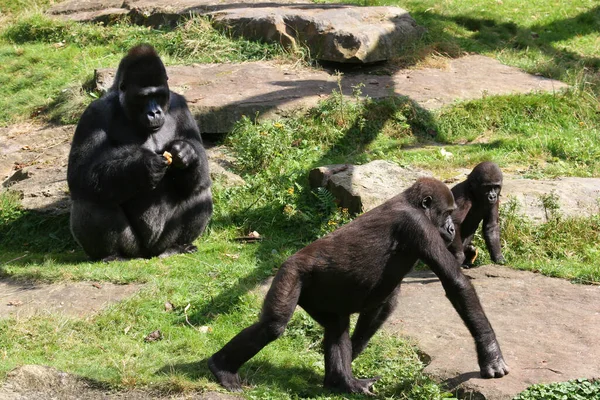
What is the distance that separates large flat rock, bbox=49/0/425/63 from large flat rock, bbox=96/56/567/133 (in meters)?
0.39

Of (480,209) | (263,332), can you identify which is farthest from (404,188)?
(263,332)

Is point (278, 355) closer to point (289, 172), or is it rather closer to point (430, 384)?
point (430, 384)

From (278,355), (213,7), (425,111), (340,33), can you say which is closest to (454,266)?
(278,355)

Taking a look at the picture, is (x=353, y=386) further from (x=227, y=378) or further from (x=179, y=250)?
(x=179, y=250)

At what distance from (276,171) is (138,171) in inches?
74.3

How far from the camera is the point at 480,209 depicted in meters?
6.76

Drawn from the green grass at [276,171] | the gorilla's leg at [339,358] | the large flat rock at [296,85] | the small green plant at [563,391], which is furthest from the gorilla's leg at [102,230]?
the small green plant at [563,391]

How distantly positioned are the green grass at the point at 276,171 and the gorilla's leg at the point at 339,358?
88 mm

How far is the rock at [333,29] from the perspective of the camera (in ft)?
36.2

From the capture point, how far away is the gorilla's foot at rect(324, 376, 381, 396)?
4684mm

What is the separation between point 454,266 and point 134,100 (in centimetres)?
349

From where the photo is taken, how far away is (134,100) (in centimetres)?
706

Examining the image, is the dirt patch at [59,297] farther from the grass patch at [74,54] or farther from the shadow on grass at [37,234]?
the grass patch at [74,54]

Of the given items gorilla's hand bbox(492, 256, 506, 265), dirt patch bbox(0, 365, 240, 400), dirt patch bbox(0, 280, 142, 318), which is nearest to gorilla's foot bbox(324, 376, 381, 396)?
dirt patch bbox(0, 365, 240, 400)
